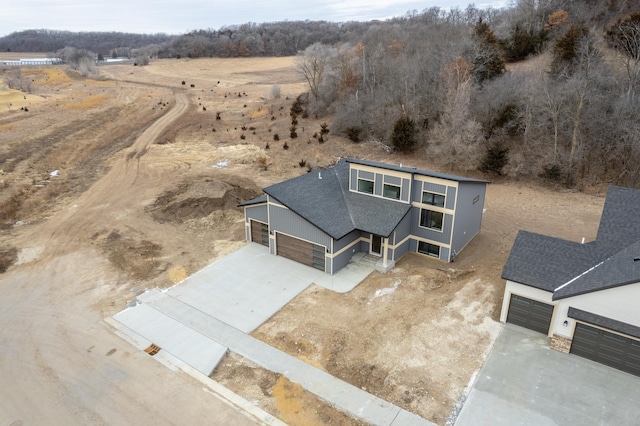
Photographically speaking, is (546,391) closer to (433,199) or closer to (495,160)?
(433,199)

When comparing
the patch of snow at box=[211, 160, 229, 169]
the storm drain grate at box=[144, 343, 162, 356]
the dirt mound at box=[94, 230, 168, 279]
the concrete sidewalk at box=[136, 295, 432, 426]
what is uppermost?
the patch of snow at box=[211, 160, 229, 169]

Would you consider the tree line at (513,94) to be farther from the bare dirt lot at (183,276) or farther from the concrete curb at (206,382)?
the concrete curb at (206,382)

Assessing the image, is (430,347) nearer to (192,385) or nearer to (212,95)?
(192,385)

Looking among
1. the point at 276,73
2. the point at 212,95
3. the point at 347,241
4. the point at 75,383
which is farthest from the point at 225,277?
the point at 276,73

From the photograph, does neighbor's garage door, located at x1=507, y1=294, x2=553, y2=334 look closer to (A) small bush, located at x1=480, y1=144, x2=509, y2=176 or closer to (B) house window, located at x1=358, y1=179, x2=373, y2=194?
(B) house window, located at x1=358, y1=179, x2=373, y2=194

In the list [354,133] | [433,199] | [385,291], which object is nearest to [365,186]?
[433,199]

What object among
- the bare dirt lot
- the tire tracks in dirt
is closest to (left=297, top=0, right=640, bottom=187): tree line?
the bare dirt lot

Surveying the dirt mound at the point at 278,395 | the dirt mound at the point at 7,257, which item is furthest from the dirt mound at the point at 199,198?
the dirt mound at the point at 278,395
